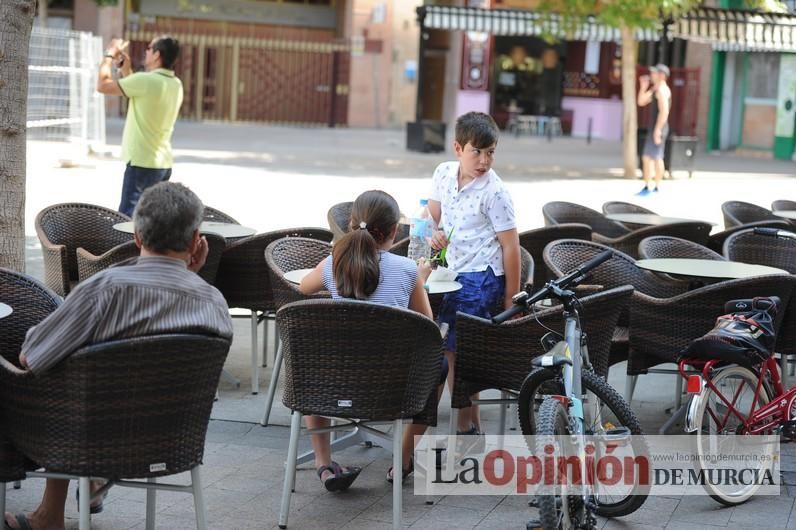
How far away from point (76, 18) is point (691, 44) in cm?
1650

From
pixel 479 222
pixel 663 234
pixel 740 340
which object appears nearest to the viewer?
pixel 740 340

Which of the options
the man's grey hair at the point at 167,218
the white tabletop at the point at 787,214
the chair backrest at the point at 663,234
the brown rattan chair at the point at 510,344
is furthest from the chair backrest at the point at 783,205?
the man's grey hair at the point at 167,218

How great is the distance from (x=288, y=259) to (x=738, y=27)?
2043 cm

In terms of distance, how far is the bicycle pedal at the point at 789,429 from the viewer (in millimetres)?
5324

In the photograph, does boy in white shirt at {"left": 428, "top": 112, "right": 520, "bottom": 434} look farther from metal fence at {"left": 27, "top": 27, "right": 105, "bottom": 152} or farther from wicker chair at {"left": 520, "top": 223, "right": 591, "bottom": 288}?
metal fence at {"left": 27, "top": 27, "right": 105, "bottom": 152}

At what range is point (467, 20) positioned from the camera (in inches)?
1017

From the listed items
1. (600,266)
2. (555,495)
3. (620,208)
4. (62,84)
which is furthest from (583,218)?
(62,84)

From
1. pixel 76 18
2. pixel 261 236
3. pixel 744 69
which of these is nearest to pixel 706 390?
pixel 261 236

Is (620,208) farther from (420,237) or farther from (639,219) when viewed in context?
(420,237)

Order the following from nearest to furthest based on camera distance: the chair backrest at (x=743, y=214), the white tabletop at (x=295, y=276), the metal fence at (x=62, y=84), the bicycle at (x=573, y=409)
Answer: the bicycle at (x=573, y=409)
the white tabletop at (x=295, y=276)
the chair backrest at (x=743, y=214)
the metal fence at (x=62, y=84)

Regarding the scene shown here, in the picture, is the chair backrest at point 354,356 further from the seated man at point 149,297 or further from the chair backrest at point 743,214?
the chair backrest at point 743,214

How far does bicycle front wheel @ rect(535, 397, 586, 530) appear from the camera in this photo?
163 inches

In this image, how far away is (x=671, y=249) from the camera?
284 inches

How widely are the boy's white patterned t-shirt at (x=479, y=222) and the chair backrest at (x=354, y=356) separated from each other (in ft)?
3.35
